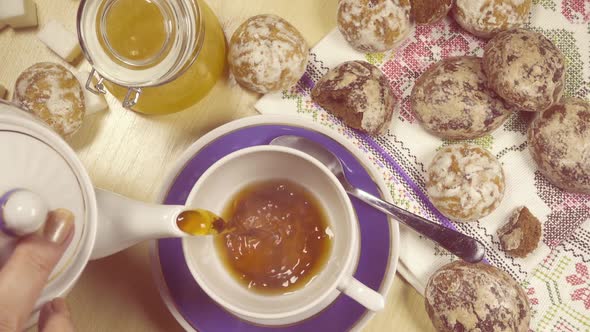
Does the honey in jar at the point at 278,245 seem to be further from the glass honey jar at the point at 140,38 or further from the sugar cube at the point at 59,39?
the sugar cube at the point at 59,39

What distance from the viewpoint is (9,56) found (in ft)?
2.99

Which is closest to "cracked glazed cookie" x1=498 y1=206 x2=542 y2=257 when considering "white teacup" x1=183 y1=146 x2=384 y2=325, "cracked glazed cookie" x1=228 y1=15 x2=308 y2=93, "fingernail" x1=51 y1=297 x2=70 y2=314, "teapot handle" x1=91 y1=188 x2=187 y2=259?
"white teacup" x1=183 y1=146 x2=384 y2=325

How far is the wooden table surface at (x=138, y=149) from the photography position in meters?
0.87

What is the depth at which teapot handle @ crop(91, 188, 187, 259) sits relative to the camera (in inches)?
22.3

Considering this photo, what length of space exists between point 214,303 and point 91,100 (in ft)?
1.27

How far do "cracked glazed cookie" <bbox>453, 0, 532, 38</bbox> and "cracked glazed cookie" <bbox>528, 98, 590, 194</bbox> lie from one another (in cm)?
15

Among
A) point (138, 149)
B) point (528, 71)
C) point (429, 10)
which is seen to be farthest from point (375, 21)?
point (138, 149)

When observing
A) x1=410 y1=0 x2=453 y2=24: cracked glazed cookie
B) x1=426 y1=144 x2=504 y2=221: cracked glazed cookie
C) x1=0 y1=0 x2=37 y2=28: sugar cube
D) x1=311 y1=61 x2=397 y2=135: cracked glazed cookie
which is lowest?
x1=0 y1=0 x2=37 y2=28: sugar cube

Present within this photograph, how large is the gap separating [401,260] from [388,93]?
272 mm

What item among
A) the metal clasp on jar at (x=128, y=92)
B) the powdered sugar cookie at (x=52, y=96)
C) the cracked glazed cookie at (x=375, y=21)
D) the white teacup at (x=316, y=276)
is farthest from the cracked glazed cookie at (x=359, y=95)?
the powdered sugar cookie at (x=52, y=96)

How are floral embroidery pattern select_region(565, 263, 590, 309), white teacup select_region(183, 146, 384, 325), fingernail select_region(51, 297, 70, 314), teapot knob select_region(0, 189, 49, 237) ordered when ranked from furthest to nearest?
floral embroidery pattern select_region(565, 263, 590, 309)
white teacup select_region(183, 146, 384, 325)
fingernail select_region(51, 297, 70, 314)
teapot knob select_region(0, 189, 49, 237)

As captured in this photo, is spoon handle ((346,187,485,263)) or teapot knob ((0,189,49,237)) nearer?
teapot knob ((0,189,49,237))

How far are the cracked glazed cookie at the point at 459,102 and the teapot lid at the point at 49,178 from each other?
528mm

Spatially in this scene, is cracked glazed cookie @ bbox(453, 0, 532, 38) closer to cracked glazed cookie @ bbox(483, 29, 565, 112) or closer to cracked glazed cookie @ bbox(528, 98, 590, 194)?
cracked glazed cookie @ bbox(483, 29, 565, 112)
